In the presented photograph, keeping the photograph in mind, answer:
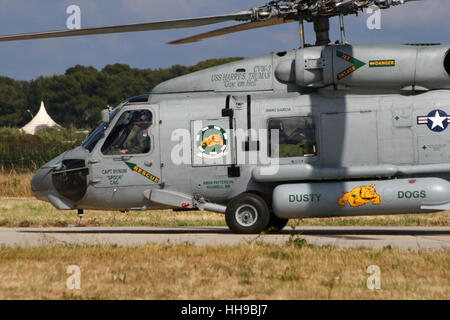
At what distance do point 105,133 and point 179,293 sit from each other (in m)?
7.44

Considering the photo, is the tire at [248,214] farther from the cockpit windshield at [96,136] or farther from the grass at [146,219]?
the cockpit windshield at [96,136]

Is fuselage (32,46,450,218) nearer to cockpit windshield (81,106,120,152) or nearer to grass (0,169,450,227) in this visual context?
cockpit windshield (81,106,120,152)

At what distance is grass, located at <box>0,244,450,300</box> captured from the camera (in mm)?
6941

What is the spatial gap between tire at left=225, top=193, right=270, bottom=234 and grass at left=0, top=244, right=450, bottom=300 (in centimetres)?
275

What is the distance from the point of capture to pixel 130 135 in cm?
1380

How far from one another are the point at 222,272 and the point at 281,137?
18.0 feet

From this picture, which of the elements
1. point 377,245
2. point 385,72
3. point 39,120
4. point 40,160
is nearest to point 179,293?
point 377,245

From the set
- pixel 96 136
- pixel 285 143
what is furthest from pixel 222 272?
pixel 96 136

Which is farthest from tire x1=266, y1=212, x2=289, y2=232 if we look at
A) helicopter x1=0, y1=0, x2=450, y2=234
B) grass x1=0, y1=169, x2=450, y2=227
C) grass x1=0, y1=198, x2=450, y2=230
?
grass x1=0, y1=198, x2=450, y2=230

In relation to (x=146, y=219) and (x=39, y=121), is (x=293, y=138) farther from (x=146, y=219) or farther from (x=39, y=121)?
(x=39, y=121)

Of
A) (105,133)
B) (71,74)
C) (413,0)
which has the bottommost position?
(105,133)

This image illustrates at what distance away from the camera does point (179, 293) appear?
6973mm

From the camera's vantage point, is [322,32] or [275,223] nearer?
[322,32]
